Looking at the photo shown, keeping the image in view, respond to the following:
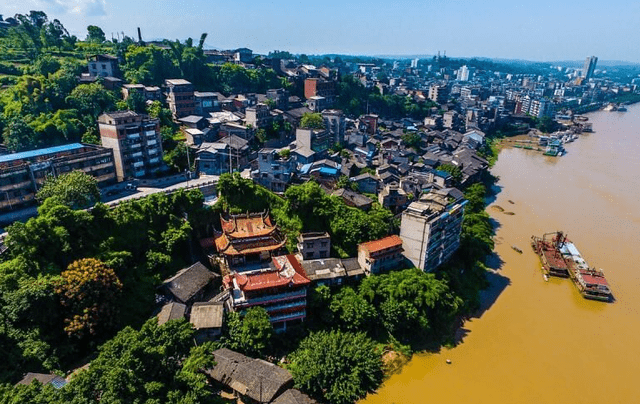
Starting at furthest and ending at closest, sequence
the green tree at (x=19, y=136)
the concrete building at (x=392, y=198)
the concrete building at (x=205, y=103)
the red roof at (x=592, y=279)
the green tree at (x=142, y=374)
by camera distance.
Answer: the concrete building at (x=205, y=103)
the concrete building at (x=392, y=198)
the green tree at (x=19, y=136)
the red roof at (x=592, y=279)
the green tree at (x=142, y=374)

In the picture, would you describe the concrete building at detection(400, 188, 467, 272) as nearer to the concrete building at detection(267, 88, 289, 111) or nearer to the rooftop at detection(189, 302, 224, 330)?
the rooftop at detection(189, 302, 224, 330)

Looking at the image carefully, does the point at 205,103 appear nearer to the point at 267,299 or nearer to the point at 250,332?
the point at 267,299

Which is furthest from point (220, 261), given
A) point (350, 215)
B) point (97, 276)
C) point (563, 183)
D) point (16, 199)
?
point (563, 183)

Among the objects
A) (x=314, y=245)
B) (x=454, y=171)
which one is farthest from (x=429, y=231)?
(x=454, y=171)

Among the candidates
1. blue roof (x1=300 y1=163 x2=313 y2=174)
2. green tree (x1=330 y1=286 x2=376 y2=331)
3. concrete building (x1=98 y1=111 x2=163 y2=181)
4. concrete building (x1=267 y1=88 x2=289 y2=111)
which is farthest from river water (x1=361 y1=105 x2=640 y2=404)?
concrete building (x1=267 y1=88 x2=289 y2=111)

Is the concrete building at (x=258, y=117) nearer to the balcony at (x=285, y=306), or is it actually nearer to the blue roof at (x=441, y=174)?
the blue roof at (x=441, y=174)

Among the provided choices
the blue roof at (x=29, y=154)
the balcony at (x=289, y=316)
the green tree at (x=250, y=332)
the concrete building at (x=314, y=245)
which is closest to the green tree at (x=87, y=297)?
the green tree at (x=250, y=332)

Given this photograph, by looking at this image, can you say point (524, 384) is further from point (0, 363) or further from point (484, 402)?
point (0, 363)
